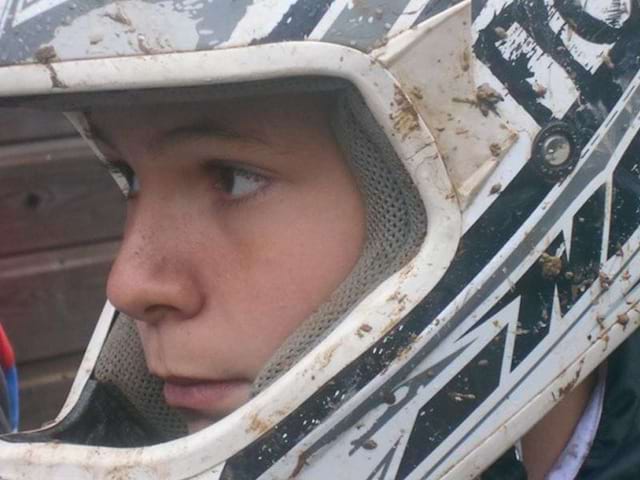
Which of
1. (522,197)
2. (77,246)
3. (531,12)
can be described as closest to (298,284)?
(522,197)

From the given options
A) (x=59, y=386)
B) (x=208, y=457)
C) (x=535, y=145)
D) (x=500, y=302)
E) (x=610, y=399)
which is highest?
(x=535, y=145)

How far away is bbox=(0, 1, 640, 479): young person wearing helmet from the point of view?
42.6 inches

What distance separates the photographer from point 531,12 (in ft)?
3.80

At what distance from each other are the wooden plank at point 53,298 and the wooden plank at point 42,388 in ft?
0.11

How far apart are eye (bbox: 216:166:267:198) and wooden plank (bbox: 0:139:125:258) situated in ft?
6.05

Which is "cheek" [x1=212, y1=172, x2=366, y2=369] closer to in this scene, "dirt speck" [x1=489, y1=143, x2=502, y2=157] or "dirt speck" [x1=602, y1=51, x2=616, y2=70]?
"dirt speck" [x1=489, y1=143, x2=502, y2=157]

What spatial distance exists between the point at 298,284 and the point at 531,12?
0.35 meters

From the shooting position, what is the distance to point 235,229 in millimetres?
1211

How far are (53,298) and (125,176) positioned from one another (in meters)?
1.69

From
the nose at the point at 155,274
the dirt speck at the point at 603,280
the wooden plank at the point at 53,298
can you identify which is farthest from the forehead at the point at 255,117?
the wooden plank at the point at 53,298

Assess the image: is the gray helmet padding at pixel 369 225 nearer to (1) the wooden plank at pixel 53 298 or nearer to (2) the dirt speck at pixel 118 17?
(2) the dirt speck at pixel 118 17

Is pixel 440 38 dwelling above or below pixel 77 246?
above

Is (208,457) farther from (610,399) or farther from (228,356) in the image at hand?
(610,399)

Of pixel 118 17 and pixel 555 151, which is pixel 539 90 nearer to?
pixel 555 151
